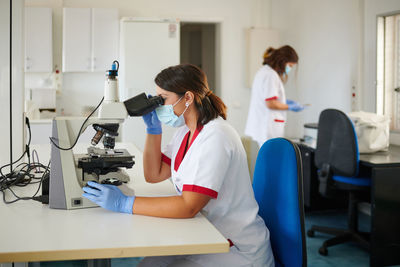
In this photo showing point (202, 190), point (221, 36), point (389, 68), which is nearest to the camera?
point (202, 190)

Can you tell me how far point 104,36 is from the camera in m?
4.76

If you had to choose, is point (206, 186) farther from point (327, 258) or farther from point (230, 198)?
point (327, 258)

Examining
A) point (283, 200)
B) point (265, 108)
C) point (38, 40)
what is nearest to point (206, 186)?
point (283, 200)

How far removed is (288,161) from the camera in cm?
142

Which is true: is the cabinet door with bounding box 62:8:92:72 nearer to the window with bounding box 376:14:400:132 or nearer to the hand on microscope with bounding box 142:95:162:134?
the window with bounding box 376:14:400:132

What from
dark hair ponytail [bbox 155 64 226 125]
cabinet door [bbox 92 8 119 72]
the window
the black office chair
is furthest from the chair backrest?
cabinet door [bbox 92 8 119 72]

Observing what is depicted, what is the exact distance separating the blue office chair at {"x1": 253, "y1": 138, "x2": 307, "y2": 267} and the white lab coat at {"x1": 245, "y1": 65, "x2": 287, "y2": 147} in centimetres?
217

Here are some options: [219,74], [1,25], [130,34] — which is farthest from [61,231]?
[219,74]

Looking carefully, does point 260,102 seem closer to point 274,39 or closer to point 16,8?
point 274,39

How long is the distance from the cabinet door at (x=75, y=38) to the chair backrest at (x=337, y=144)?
2.82 meters

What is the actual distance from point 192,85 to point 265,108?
7.78 ft

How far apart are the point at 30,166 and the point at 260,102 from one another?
2.34 m

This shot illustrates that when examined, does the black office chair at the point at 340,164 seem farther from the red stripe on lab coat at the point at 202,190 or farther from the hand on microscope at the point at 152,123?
the red stripe on lab coat at the point at 202,190

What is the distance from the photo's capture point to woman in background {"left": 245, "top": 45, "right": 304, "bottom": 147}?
3701 millimetres
